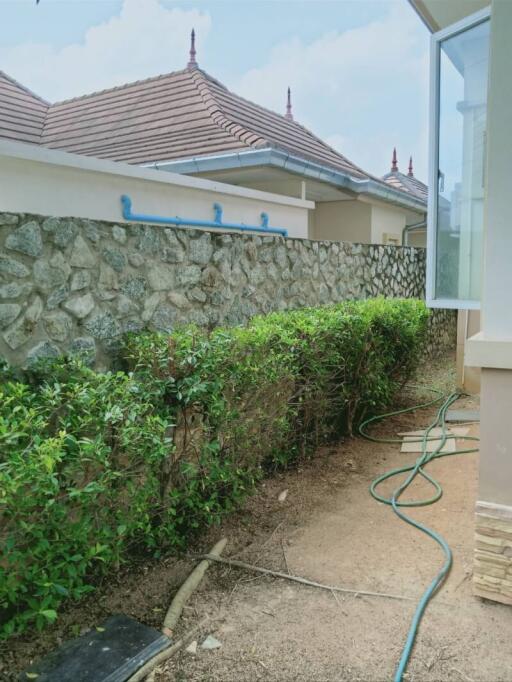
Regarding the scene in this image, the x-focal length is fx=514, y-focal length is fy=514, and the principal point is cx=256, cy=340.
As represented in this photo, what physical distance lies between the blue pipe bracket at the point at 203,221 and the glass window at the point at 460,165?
7.44 ft

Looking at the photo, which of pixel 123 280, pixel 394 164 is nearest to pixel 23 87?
pixel 123 280

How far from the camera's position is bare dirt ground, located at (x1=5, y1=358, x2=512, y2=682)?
212 cm

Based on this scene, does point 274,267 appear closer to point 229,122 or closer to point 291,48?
point 229,122

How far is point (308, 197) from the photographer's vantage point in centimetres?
970

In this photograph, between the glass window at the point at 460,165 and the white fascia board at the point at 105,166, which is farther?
the glass window at the point at 460,165

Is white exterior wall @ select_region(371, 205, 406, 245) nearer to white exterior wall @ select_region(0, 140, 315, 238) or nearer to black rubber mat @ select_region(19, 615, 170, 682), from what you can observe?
white exterior wall @ select_region(0, 140, 315, 238)

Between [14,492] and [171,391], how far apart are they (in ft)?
3.87

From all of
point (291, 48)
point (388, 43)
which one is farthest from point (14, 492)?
point (291, 48)

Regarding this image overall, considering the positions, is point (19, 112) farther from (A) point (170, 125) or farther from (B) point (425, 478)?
(B) point (425, 478)

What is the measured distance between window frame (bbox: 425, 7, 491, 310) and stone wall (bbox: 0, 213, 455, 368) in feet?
5.12

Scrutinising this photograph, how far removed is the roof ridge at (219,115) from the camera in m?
7.34

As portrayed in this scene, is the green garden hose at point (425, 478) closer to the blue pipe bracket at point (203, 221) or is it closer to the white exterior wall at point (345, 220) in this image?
the blue pipe bracket at point (203, 221)

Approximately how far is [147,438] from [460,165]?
4.14 m

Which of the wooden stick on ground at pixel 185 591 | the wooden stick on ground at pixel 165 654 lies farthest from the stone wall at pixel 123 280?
the wooden stick on ground at pixel 165 654
